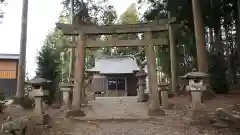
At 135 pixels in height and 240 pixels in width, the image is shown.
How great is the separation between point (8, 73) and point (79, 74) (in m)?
14.8

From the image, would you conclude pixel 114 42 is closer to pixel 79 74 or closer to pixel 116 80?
pixel 79 74

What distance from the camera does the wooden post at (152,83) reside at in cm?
1009

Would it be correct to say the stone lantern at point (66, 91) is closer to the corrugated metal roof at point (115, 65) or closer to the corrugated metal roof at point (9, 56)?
the corrugated metal roof at point (9, 56)

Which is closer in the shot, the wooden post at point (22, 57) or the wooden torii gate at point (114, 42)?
the wooden torii gate at point (114, 42)

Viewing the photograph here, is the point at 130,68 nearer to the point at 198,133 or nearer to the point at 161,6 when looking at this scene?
the point at 161,6

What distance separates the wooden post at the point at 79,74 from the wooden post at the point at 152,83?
8.93 feet

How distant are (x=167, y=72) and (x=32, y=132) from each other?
19.3 meters

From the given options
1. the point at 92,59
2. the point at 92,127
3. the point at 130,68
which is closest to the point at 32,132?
the point at 92,127

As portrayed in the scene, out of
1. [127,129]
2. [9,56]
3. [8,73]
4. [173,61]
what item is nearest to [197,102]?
[127,129]

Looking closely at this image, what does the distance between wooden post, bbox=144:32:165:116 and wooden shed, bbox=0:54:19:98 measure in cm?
1581

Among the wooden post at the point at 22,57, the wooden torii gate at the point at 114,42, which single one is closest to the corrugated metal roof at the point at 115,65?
the wooden post at the point at 22,57

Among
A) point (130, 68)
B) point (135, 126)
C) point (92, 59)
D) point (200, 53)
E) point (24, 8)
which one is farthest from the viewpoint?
point (92, 59)

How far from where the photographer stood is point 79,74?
1044 cm

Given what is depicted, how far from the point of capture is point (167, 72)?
25.2 metres
